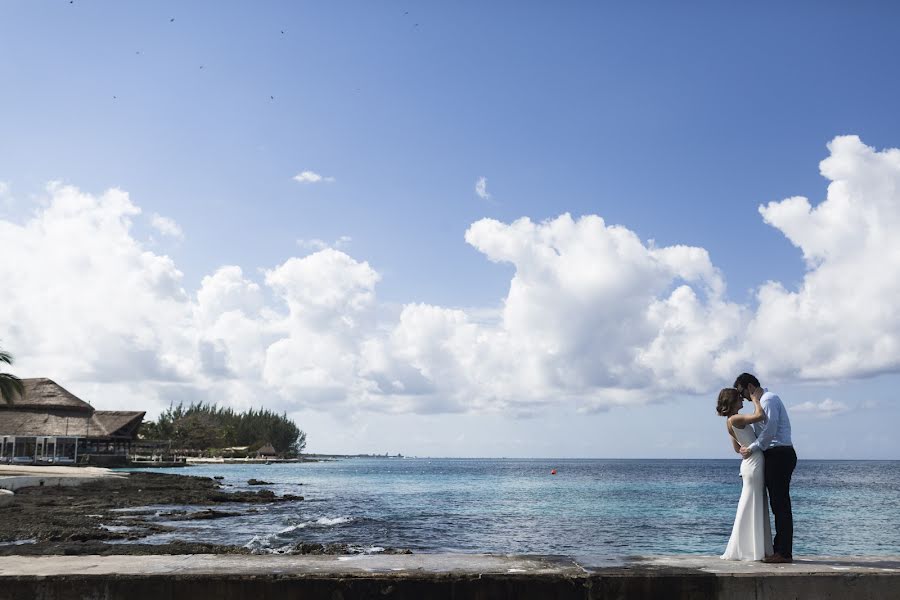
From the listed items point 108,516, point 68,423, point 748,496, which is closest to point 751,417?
point 748,496

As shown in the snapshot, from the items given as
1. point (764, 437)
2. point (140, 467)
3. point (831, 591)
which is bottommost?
point (140, 467)

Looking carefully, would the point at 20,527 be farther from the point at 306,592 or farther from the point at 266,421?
the point at 266,421

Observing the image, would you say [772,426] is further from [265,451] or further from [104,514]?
[265,451]

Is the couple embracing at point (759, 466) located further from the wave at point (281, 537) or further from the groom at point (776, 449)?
the wave at point (281, 537)

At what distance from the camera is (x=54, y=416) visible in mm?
66500

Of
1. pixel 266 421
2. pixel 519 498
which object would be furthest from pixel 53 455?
pixel 266 421

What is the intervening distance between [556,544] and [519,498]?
78.6 ft

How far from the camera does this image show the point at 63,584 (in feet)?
15.3

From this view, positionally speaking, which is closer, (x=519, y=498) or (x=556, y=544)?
(x=556, y=544)

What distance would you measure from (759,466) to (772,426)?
427 millimetres

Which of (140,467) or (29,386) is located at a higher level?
(29,386)

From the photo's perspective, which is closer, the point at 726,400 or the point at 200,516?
the point at 726,400

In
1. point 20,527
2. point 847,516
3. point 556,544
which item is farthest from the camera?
point 847,516

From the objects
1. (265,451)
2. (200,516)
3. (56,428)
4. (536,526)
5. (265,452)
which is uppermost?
(56,428)
